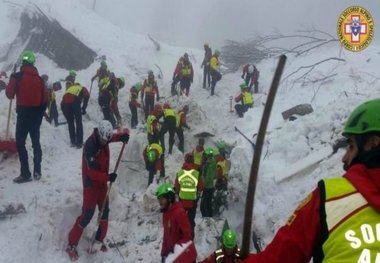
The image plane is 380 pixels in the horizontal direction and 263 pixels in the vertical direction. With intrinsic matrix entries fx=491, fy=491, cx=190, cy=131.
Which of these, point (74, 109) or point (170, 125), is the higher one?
point (74, 109)

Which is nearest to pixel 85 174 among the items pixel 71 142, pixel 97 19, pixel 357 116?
pixel 71 142

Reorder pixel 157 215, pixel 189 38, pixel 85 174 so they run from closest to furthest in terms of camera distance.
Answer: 1. pixel 85 174
2. pixel 157 215
3. pixel 189 38

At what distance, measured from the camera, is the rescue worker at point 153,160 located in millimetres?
11047

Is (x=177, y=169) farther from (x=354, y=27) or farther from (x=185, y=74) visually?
(x=354, y=27)

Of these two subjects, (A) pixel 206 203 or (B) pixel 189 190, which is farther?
(A) pixel 206 203

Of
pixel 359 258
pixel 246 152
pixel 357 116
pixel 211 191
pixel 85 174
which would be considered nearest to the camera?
pixel 359 258

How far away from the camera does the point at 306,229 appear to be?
1775 millimetres

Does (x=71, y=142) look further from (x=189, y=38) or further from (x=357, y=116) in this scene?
(x=189, y=38)

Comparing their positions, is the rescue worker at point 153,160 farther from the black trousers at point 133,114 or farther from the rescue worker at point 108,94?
the black trousers at point 133,114

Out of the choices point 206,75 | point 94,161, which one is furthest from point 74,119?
point 206,75

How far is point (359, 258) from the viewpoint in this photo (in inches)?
65.9

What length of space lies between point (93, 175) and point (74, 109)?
4.47 meters

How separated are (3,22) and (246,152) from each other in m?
15.5

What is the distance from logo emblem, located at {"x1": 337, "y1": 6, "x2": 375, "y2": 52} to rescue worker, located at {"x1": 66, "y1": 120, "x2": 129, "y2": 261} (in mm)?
9538
